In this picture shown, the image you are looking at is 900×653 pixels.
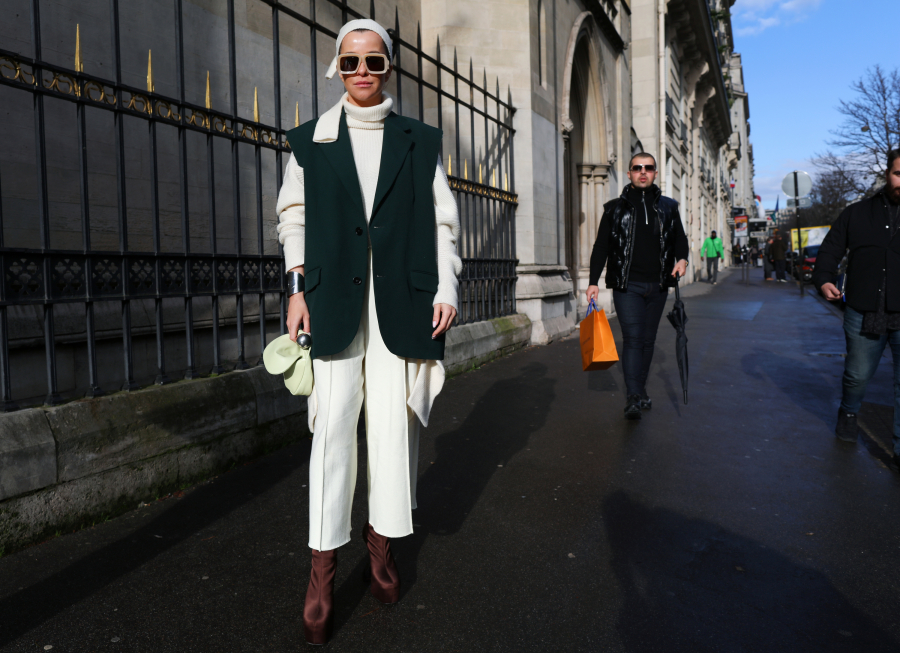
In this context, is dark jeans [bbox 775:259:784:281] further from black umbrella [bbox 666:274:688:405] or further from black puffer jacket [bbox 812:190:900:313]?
black puffer jacket [bbox 812:190:900:313]

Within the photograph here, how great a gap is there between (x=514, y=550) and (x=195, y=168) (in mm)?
4262

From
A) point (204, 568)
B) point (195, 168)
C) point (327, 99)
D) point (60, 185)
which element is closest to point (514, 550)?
point (204, 568)

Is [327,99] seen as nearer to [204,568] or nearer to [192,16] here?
[192,16]

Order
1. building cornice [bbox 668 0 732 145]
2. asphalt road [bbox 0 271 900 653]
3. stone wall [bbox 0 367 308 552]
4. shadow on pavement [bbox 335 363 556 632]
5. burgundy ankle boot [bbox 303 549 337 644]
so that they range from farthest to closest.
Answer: building cornice [bbox 668 0 732 145]
stone wall [bbox 0 367 308 552]
shadow on pavement [bbox 335 363 556 632]
asphalt road [bbox 0 271 900 653]
burgundy ankle boot [bbox 303 549 337 644]

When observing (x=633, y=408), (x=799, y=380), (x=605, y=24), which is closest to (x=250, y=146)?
(x=633, y=408)

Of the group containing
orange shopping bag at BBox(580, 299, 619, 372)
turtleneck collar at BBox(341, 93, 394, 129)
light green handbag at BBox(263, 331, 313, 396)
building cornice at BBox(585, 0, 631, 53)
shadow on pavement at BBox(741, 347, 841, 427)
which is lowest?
shadow on pavement at BBox(741, 347, 841, 427)

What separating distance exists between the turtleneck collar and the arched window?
27.4ft

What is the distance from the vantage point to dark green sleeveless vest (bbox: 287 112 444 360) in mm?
2420

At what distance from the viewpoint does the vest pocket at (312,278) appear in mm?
2428

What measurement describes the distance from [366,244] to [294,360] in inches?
18.0

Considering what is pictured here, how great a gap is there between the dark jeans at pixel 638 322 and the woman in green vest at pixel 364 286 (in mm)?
3180

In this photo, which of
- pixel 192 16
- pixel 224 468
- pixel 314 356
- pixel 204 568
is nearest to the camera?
pixel 314 356

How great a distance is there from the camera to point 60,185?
4723 millimetres

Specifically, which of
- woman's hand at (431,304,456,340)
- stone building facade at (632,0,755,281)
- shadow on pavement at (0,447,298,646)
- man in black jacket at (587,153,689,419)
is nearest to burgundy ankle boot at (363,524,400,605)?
woman's hand at (431,304,456,340)
